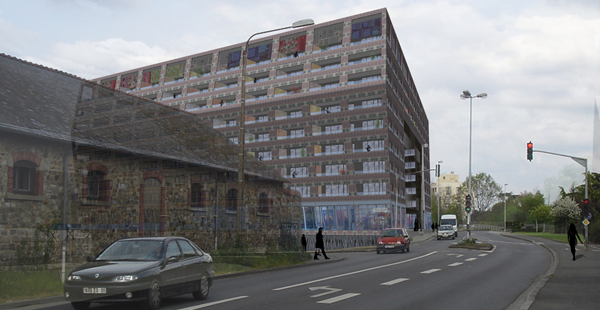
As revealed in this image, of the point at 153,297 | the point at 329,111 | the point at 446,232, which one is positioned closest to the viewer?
the point at 153,297

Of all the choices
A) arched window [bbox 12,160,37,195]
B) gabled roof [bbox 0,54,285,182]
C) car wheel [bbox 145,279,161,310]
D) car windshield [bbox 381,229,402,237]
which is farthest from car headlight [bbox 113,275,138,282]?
car windshield [bbox 381,229,402,237]

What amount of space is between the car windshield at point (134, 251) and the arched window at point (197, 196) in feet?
57.2

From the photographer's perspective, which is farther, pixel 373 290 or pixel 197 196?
pixel 197 196

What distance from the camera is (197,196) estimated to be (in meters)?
28.3

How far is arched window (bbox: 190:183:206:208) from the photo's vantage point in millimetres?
28109

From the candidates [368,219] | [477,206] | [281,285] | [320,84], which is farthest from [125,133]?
[477,206]

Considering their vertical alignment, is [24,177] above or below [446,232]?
above

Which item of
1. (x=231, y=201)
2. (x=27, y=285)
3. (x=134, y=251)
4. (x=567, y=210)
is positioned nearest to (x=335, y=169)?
(x=567, y=210)

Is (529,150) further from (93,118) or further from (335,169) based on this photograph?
(335,169)

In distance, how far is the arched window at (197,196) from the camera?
28109 millimetres

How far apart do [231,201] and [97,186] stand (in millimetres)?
7661

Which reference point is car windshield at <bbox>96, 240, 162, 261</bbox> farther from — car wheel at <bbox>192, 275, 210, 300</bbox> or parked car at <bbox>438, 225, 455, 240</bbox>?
parked car at <bbox>438, 225, 455, 240</bbox>

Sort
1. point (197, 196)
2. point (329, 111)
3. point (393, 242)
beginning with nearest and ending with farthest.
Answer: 1. point (197, 196)
2. point (393, 242)
3. point (329, 111)

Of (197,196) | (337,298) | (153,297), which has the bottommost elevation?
(337,298)
